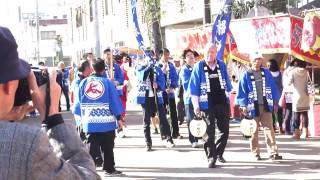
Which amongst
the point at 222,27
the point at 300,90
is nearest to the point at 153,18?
the point at 222,27

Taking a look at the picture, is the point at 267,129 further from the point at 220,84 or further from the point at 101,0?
the point at 101,0

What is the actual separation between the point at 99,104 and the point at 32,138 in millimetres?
6090

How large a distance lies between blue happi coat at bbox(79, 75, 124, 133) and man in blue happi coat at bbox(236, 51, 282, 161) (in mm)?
2055

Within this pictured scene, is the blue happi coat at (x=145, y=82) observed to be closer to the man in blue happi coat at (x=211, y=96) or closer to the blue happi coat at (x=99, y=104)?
the man in blue happi coat at (x=211, y=96)

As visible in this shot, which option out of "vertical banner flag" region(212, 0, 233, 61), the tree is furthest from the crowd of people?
the tree

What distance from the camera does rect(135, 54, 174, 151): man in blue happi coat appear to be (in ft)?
33.5

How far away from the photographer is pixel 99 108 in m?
7.70

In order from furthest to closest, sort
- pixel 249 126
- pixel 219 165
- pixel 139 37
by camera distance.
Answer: pixel 139 37
pixel 249 126
pixel 219 165

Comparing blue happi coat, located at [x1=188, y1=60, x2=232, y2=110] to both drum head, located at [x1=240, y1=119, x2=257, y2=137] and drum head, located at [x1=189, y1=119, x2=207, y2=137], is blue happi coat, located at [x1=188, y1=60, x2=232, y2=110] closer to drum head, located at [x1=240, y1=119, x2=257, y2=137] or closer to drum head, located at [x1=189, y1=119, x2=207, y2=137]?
drum head, located at [x1=189, y1=119, x2=207, y2=137]

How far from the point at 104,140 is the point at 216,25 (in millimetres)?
4245

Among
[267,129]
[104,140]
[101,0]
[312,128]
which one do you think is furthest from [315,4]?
[101,0]

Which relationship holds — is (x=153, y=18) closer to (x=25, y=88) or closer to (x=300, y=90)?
(x=300, y=90)

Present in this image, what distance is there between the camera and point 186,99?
10.8 m

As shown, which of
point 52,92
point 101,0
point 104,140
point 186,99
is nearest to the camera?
point 52,92
